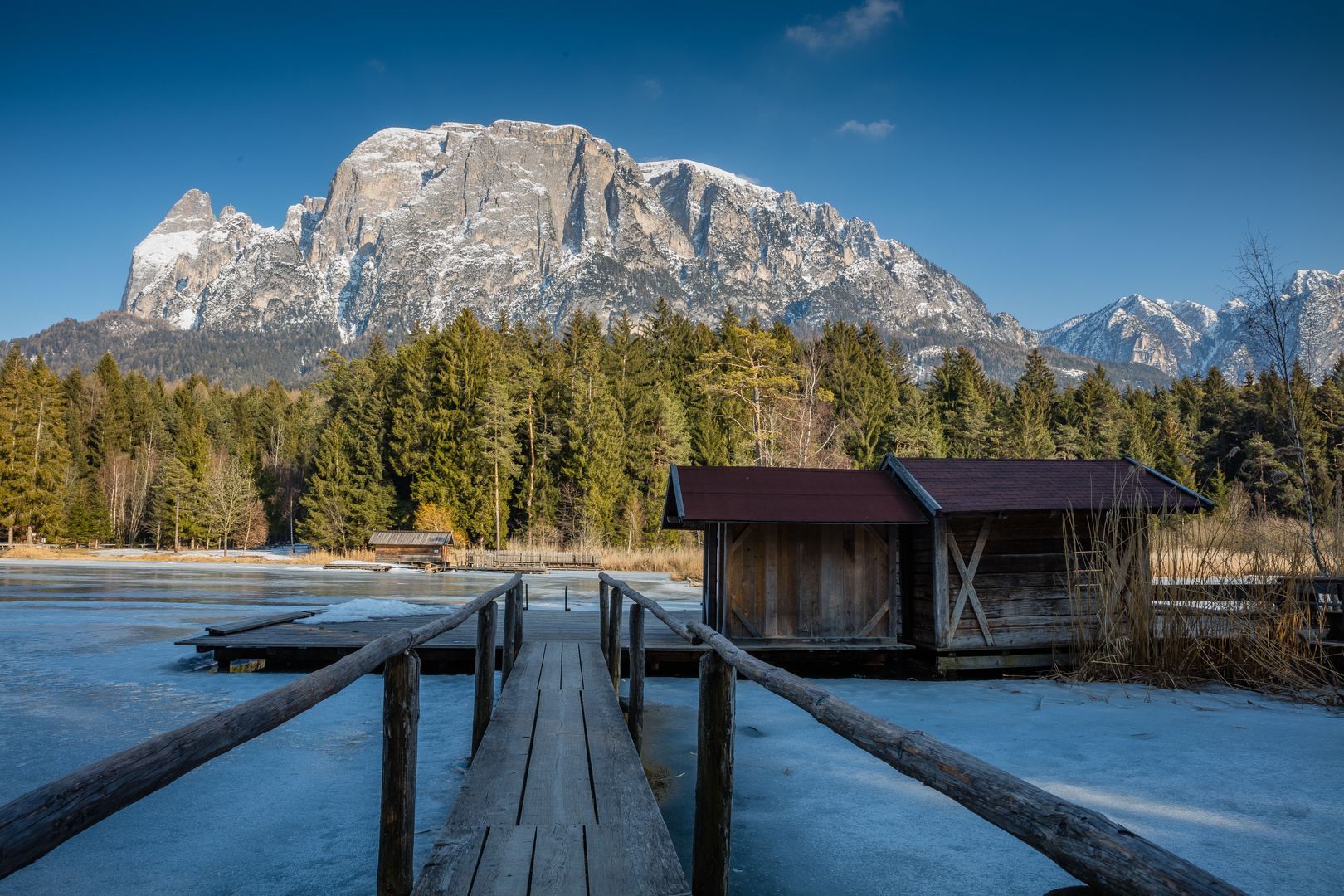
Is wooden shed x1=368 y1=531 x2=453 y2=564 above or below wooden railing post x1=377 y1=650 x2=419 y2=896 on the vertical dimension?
below

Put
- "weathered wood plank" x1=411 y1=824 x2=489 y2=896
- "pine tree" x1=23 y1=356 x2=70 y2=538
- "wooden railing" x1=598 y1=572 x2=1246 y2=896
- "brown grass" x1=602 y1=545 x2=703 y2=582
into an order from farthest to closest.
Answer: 1. "pine tree" x1=23 y1=356 x2=70 y2=538
2. "brown grass" x1=602 y1=545 x2=703 y2=582
3. "weathered wood plank" x1=411 y1=824 x2=489 y2=896
4. "wooden railing" x1=598 y1=572 x2=1246 y2=896

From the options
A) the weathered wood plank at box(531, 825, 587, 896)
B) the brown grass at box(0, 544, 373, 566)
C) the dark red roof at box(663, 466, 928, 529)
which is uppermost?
the dark red roof at box(663, 466, 928, 529)

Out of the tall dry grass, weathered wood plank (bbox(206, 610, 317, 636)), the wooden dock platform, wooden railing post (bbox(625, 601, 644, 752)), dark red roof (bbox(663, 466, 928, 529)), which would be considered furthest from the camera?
dark red roof (bbox(663, 466, 928, 529))

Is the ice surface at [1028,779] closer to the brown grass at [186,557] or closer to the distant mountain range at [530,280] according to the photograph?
the brown grass at [186,557]

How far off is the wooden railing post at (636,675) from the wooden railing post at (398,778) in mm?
2630

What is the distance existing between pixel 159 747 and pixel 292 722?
6434 mm

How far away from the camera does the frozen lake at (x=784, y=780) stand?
4.10 metres

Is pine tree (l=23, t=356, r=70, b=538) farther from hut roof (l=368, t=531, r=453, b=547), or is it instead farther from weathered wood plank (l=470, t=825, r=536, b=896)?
weathered wood plank (l=470, t=825, r=536, b=896)

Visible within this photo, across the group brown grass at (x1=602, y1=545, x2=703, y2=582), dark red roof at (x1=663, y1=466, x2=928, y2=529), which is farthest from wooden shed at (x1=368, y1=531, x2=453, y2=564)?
dark red roof at (x1=663, y1=466, x2=928, y2=529)

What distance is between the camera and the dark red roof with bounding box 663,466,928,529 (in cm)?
1002

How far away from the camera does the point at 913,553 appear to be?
36.2 feet

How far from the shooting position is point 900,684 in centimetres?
998

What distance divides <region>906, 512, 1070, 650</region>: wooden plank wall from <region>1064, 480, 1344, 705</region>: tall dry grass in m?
0.44

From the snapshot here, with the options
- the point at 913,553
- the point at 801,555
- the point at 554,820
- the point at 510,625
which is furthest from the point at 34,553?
the point at 554,820
